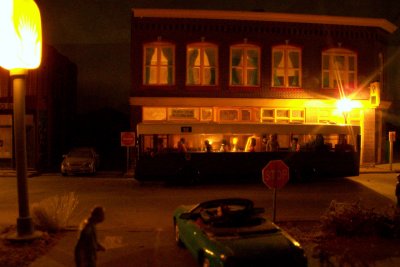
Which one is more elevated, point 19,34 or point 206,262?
point 19,34

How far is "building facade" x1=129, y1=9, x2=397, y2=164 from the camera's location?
2789 centimetres

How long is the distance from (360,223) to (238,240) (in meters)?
4.11

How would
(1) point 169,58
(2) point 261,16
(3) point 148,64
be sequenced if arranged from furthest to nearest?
1. (2) point 261,16
2. (1) point 169,58
3. (3) point 148,64

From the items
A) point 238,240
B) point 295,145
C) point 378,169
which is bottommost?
point 378,169

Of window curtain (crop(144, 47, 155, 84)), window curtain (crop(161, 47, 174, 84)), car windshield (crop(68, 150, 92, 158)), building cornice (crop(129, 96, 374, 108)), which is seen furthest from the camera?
window curtain (crop(161, 47, 174, 84))

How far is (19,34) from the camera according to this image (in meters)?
9.27

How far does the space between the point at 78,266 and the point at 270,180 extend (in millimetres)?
4991

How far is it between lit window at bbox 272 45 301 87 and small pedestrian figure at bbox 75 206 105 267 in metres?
23.9

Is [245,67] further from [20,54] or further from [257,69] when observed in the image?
[20,54]

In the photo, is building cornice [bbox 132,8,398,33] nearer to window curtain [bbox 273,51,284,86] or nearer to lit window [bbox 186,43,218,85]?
lit window [bbox 186,43,218,85]

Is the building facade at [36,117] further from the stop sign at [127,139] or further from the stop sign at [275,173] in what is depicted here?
the stop sign at [275,173]

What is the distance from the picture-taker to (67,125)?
3488cm

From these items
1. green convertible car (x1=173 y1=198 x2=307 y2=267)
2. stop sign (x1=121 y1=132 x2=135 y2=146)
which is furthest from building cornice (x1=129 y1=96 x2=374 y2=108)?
green convertible car (x1=173 y1=198 x2=307 y2=267)

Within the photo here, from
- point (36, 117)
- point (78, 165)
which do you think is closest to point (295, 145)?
point (78, 165)
